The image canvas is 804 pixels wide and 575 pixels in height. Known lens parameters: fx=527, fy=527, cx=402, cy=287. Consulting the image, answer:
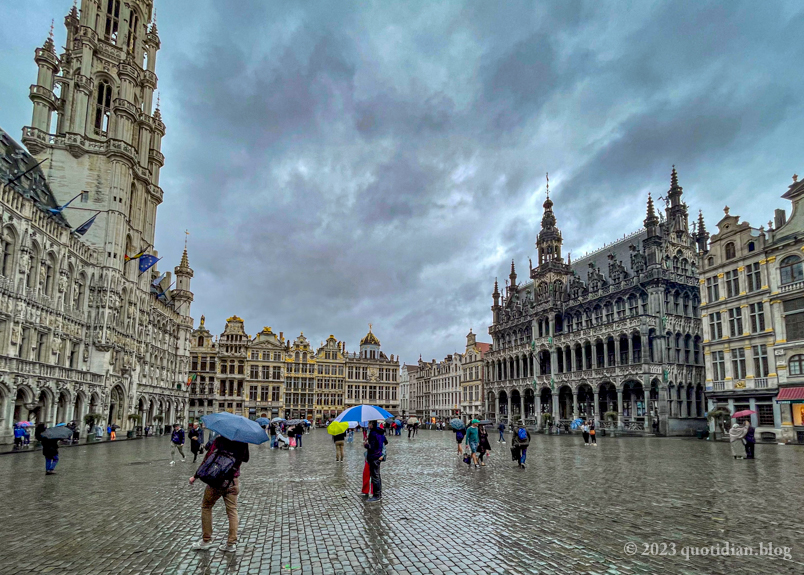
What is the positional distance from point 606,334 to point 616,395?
6.85 m

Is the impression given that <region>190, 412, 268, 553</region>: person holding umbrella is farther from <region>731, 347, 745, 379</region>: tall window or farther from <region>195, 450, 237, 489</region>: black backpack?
<region>731, 347, 745, 379</region>: tall window

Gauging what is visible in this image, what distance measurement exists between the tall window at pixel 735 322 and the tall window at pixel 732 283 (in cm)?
127

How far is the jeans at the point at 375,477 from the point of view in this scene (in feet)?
40.5

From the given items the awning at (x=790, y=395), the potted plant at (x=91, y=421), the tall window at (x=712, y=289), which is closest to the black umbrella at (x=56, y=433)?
the potted plant at (x=91, y=421)

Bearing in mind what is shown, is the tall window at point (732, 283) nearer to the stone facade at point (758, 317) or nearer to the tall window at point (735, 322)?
the stone facade at point (758, 317)

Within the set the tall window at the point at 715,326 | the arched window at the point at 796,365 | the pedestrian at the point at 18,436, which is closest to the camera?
the pedestrian at the point at 18,436

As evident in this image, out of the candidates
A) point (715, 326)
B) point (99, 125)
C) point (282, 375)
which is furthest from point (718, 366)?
point (282, 375)

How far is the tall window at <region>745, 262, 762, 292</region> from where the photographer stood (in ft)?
130

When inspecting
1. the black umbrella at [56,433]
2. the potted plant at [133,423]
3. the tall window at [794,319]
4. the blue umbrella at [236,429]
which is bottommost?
the potted plant at [133,423]

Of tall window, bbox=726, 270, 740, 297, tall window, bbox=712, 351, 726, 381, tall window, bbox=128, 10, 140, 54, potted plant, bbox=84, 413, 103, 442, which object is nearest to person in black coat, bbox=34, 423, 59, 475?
potted plant, bbox=84, 413, 103, 442

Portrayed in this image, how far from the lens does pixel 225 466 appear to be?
25.5 ft

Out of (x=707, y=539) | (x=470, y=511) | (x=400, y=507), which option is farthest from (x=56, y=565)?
(x=707, y=539)

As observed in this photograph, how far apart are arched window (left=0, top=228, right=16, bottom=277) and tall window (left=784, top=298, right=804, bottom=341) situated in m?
50.6

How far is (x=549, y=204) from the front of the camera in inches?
2992
